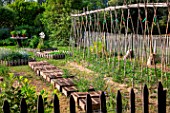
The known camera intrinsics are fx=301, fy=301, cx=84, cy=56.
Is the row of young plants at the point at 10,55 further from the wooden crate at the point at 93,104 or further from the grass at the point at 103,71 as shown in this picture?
the wooden crate at the point at 93,104

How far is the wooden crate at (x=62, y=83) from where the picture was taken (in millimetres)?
7645

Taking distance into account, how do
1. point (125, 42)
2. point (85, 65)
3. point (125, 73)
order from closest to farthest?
point (125, 73), point (85, 65), point (125, 42)

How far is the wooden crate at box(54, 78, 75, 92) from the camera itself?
25.1ft

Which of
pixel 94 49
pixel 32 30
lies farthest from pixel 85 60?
pixel 32 30

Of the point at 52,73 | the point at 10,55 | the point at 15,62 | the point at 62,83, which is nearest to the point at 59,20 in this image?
the point at 10,55

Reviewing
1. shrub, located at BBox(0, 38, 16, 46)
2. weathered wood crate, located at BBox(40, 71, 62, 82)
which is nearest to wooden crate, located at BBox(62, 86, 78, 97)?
weathered wood crate, located at BBox(40, 71, 62, 82)

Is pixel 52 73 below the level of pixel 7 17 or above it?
below

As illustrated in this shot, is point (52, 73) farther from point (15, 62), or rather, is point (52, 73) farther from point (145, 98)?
point (145, 98)

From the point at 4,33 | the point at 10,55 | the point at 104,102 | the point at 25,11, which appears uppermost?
the point at 25,11

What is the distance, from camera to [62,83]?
25.8 feet

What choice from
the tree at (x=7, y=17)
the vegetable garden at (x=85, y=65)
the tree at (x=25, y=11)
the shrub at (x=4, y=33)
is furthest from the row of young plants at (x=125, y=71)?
the tree at (x=25, y=11)

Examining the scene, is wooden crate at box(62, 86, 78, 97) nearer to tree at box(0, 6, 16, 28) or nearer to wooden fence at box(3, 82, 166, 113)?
wooden fence at box(3, 82, 166, 113)

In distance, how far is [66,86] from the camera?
25.1 feet

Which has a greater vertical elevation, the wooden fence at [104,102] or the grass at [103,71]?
the wooden fence at [104,102]
